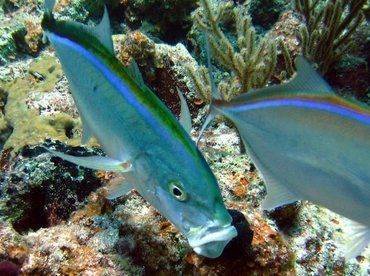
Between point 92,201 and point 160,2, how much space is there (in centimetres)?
509

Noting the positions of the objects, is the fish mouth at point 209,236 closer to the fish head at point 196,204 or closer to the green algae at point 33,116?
the fish head at point 196,204

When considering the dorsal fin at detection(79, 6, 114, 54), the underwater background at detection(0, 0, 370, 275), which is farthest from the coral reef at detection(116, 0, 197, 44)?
the dorsal fin at detection(79, 6, 114, 54)

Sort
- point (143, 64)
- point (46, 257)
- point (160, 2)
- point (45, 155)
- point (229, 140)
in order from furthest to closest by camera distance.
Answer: point (160, 2), point (143, 64), point (229, 140), point (45, 155), point (46, 257)

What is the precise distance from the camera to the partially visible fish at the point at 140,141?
1419 millimetres

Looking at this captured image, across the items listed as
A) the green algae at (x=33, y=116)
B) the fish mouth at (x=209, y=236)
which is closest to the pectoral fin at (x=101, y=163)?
the fish mouth at (x=209, y=236)

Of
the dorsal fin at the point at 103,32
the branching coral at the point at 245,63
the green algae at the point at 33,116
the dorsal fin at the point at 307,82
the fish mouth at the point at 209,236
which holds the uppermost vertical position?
the dorsal fin at the point at 307,82

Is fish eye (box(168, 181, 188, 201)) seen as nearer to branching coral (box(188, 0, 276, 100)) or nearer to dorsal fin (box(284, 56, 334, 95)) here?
dorsal fin (box(284, 56, 334, 95))

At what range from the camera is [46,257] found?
2.21m

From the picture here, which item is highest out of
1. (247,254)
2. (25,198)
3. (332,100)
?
(332,100)

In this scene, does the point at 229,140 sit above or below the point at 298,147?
below

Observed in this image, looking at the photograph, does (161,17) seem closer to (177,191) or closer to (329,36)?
(329,36)

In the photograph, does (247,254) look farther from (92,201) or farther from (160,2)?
(160,2)

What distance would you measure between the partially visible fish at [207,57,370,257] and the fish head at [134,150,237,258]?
288mm

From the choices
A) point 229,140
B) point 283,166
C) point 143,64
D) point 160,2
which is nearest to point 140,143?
point 283,166
